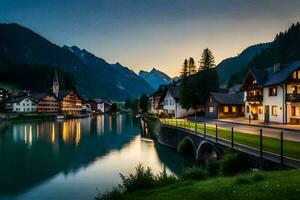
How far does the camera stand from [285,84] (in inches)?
1773

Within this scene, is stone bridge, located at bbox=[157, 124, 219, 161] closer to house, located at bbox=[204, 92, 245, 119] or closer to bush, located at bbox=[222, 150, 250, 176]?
bush, located at bbox=[222, 150, 250, 176]

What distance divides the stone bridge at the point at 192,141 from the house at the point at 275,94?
13837 mm

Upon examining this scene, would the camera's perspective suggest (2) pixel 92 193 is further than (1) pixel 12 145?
No

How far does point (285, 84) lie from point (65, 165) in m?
32.4

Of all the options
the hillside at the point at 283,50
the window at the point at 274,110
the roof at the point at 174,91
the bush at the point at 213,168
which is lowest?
the bush at the point at 213,168

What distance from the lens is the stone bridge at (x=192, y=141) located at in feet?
98.3

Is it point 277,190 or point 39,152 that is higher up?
point 277,190

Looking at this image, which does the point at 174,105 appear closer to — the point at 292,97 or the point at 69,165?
the point at 292,97

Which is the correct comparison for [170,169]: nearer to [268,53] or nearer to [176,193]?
[176,193]

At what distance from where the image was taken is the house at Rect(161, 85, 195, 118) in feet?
267

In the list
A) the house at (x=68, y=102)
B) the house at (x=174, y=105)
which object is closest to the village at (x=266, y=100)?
the house at (x=174, y=105)

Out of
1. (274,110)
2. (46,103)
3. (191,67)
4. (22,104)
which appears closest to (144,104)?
(46,103)

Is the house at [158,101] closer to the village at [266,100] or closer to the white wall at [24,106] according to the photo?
the village at [266,100]

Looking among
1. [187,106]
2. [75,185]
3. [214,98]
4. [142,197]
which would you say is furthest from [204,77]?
[142,197]
